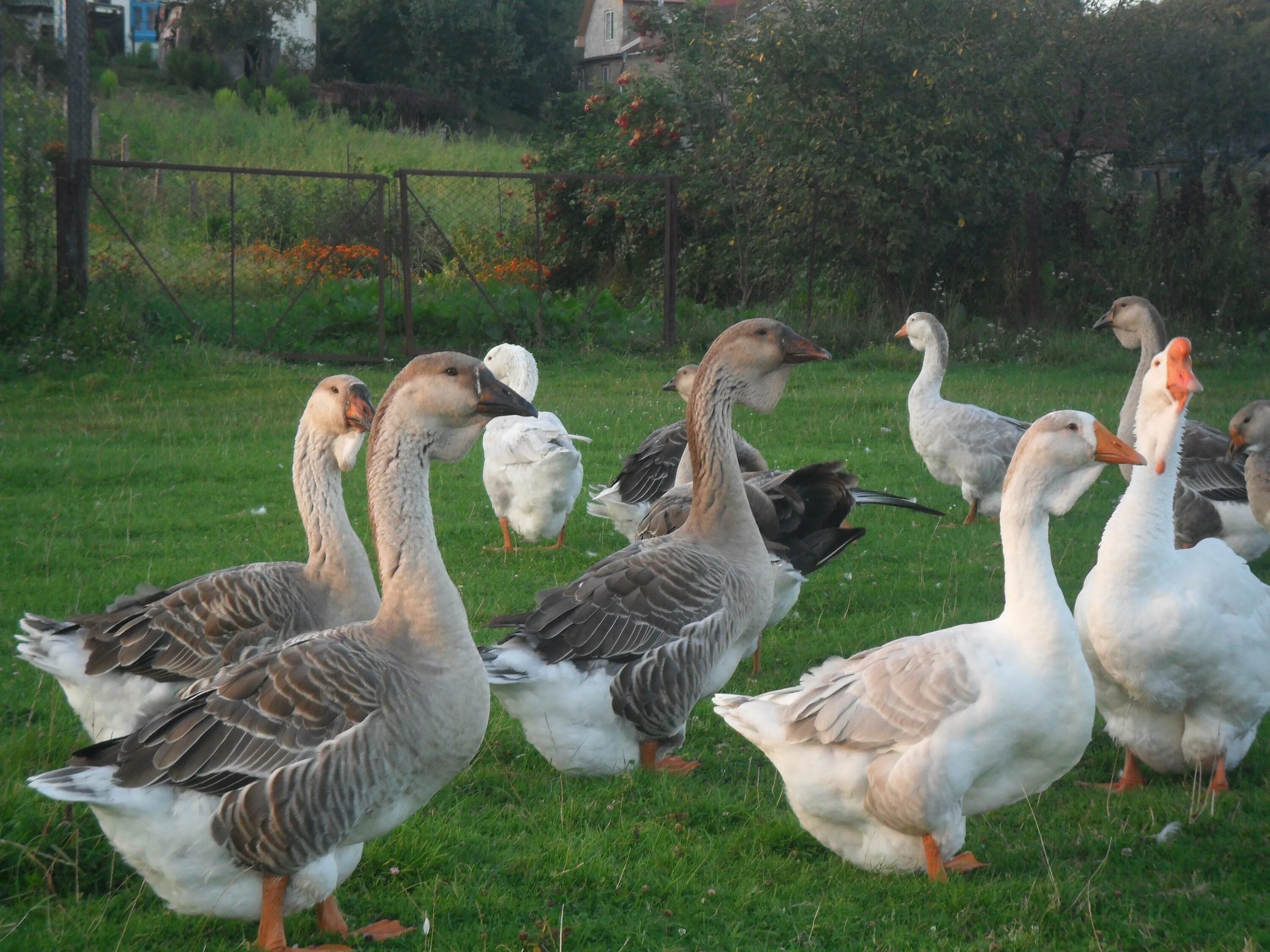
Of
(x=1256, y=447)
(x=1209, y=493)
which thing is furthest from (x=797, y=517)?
(x=1209, y=493)

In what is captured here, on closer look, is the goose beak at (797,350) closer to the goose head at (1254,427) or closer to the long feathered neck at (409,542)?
the long feathered neck at (409,542)

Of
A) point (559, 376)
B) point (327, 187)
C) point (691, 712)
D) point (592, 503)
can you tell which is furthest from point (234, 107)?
point (691, 712)

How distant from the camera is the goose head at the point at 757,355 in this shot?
5738mm

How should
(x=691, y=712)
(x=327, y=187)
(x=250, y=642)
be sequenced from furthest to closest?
(x=327, y=187)
(x=691, y=712)
(x=250, y=642)

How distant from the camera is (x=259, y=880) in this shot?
11.4 feet

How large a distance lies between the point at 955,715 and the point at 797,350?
7.61 ft

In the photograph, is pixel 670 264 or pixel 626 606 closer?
pixel 626 606

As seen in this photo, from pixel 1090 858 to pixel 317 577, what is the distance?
3.09 metres

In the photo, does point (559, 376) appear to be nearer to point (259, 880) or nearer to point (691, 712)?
point (691, 712)

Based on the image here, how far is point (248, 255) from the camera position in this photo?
19719mm

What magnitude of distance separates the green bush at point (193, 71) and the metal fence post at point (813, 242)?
25.8 metres

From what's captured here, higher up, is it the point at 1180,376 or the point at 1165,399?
the point at 1180,376

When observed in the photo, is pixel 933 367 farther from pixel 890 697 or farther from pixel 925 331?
pixel 890 697

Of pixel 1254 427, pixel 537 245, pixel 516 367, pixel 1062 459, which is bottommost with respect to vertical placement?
pixel 516 367
